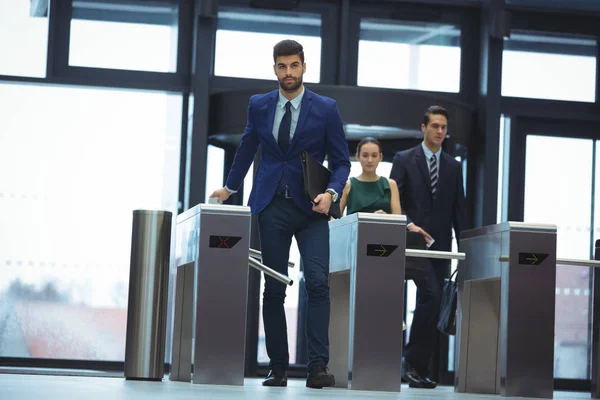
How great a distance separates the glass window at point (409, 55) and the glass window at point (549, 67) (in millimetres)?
517

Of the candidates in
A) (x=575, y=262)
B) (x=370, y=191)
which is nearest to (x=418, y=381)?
(x=370, y=191)

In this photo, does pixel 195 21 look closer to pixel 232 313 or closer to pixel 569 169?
pixel 569 169

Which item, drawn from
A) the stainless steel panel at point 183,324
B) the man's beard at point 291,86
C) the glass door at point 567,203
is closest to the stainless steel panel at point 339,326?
the stainless steel panel at point 183,324

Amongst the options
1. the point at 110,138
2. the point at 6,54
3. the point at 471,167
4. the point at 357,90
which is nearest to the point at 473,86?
the point at 471,167

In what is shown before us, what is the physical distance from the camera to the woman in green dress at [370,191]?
7.21 meters

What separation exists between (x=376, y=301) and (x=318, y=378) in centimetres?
53

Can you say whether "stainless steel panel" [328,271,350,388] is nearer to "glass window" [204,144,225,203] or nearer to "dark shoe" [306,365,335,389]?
"dark shoe" [306,365,335,389]

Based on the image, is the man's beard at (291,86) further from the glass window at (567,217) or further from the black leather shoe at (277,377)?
the glass window at (567,217)

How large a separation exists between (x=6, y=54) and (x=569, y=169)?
5232mm

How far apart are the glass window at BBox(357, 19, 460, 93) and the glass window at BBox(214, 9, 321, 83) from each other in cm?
45

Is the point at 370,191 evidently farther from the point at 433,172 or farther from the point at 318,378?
the point at 318,378

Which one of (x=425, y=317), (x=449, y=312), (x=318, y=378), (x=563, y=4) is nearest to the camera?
(x=318, y=378)

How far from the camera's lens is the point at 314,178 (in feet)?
18.3

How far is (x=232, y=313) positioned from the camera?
5.49 m
